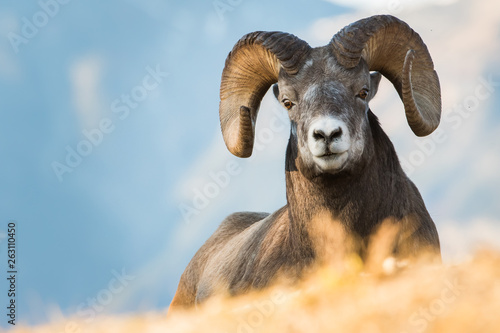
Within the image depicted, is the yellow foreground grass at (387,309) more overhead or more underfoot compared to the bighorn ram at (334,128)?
more underfoot

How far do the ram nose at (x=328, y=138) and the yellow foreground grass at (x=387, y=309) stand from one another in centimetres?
224

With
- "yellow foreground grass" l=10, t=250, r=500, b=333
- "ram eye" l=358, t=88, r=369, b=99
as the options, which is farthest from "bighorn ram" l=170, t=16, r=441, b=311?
"yellow foreground grass" l=10, t=250, r=500, b=333

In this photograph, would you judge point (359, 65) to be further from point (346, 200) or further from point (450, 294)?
point (450, 294)

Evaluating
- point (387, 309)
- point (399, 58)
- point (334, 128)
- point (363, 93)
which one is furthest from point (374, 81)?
point (387, 309)

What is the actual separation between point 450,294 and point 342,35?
5374 mm

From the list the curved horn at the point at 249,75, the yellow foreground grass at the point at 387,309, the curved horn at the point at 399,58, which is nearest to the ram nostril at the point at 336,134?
the curved horn at the point at 399,58

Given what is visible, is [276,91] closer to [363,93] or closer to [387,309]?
[363,93]

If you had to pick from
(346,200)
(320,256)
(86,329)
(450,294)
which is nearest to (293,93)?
(346,200)

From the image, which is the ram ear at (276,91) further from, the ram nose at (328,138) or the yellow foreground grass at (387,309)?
the yellow foreground grass at (387,309)

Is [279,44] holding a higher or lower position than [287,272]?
higher

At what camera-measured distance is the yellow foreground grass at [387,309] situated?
4.54m

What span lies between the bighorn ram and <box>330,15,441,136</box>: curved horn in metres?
0.02

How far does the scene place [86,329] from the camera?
7.01 meters

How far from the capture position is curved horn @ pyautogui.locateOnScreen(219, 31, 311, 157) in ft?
32.2
